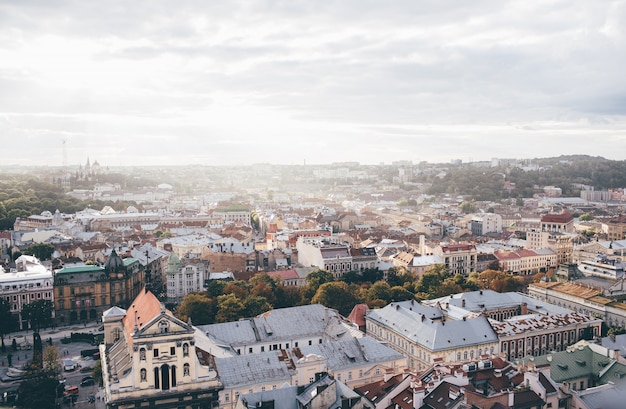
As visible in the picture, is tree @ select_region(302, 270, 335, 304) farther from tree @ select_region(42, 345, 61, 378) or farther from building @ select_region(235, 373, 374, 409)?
building @ select_region(235, 373, 374, 409)

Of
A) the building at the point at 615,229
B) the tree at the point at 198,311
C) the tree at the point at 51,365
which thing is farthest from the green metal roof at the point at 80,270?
the building at the point at 615,229

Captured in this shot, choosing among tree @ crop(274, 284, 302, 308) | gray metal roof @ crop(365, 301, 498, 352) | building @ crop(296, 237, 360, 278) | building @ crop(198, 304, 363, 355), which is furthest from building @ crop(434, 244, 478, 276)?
building @ crop(198, 304, 363, 355)

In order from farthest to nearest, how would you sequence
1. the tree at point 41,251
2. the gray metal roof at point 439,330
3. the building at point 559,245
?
the building at point 559,245 → the tree at point 41,251 → the gray metal roof at point 439,330

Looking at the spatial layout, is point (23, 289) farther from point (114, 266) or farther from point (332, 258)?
point (332, 258)

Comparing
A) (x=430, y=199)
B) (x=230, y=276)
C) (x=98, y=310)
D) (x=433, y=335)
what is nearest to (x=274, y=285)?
(x=230, y=276)

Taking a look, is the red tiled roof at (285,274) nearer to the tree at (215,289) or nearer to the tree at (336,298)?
the tree at (215,289)
